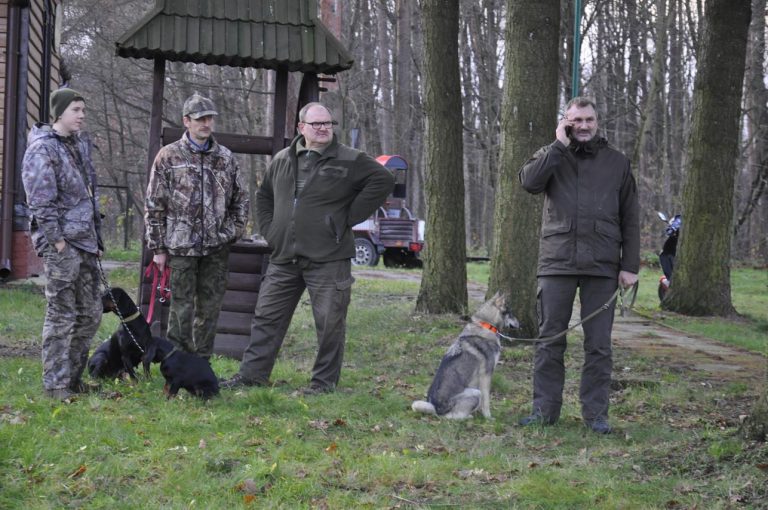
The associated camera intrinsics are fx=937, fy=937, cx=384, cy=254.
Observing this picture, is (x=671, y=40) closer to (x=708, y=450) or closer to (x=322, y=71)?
(x=322, y=71)

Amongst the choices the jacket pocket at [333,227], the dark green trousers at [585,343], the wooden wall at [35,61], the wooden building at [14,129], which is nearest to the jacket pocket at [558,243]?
the dark green trousers at [585,343]

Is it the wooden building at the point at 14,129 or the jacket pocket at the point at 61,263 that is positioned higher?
the wooden building at the point at 14,129

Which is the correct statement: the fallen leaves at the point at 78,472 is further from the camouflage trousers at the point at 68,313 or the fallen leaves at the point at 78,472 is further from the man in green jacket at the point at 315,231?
the man in green jacket at the point at 315,231

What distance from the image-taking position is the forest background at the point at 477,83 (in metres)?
28.5

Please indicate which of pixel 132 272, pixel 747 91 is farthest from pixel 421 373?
pixel 747 91

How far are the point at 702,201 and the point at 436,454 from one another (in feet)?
33.2

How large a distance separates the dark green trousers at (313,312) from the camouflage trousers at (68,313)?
4.20 feet

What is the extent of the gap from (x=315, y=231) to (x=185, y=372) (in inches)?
57.1

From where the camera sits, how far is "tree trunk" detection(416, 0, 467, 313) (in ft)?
39.6

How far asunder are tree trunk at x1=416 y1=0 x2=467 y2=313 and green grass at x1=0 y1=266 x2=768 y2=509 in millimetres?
4125

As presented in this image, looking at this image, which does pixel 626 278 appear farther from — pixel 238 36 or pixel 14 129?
pixel 14 129

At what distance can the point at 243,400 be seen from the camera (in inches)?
264

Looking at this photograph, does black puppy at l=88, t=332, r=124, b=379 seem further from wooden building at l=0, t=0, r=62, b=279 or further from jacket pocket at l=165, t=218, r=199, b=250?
wooden building at l=0, t=0, r=62, b=279

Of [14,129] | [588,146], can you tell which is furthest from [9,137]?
[588,146]
